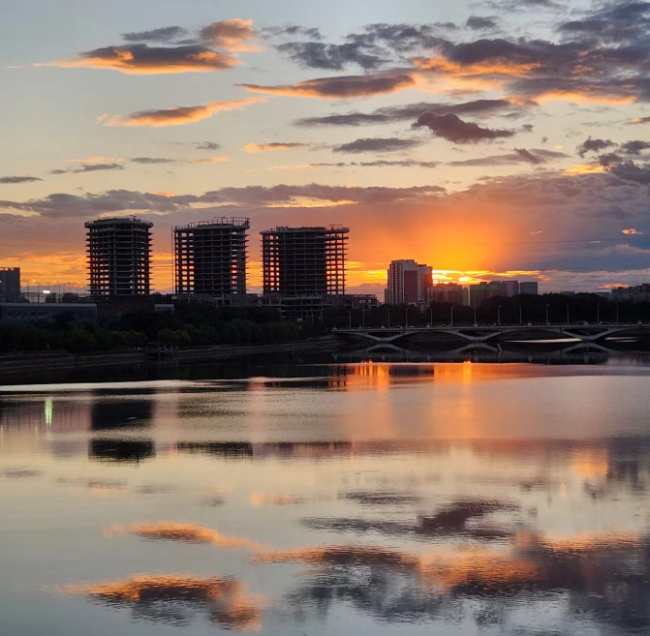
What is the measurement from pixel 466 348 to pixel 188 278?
94.0 meters

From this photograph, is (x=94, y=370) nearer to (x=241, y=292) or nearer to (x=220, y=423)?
(x=220, y=423)

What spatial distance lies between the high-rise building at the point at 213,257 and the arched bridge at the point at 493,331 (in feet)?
220

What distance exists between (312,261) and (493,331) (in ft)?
272

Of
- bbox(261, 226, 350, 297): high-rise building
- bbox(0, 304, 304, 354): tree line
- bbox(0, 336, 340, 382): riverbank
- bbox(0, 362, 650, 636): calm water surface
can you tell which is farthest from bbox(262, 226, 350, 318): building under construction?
bbox(0, 362, 650, 636): calm water surface

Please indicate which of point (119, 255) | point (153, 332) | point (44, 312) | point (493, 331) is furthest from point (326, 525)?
point (119, 255)

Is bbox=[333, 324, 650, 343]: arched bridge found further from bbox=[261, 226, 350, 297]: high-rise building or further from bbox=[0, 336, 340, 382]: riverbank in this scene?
bbox=[261, 226, 350, 297]: high-rise building

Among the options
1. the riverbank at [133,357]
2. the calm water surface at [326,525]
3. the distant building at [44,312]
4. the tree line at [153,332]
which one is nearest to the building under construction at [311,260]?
the tree line at [153,332]

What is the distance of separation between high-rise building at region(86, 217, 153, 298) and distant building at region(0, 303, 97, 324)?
226ft

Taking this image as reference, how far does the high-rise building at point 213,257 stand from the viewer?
18450 centimetres

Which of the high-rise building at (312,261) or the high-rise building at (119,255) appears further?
the high-rise building at (312,261)

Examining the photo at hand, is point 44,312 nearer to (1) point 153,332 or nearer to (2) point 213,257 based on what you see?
(1) point 153,332

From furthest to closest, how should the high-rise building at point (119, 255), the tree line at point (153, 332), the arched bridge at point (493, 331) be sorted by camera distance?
the high-rise building at point (119, 255) → the arched bridge at point (493, 331) → the tree line at point (153, 332)

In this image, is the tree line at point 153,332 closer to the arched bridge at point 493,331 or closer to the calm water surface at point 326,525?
the arched bridge at point 493,331

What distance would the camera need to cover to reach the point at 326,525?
16000 mm
